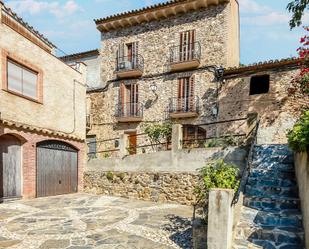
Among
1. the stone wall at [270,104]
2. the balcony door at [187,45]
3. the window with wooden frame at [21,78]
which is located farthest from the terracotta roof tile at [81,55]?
the stone wall at [270,104]

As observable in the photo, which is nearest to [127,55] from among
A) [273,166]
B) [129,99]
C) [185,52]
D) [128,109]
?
[129,99]

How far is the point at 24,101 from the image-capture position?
11211mm

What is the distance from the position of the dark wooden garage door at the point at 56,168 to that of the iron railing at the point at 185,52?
335 inches

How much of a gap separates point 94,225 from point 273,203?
472 cm

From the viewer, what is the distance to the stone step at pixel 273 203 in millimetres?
6166

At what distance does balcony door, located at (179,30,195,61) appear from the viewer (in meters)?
16.5

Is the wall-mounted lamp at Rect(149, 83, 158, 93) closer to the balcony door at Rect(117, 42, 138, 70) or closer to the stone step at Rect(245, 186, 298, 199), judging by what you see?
the balcony door at Rect(117, 42, 138, 70)

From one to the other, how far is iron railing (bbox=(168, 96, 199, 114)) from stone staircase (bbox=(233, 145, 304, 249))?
24.7 feet

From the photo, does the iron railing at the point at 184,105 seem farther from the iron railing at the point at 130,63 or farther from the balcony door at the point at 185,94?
the iron railing at the point at 130,63

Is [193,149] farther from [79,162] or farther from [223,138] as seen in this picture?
[79,162]

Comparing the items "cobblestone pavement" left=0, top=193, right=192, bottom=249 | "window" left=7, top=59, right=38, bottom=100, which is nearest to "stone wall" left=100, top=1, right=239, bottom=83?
"window" left=7, top=59, right=38, bottom=100

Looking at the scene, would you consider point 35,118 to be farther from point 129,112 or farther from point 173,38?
point 173,38

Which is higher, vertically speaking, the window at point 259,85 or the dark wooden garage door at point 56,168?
the window at point 259,85

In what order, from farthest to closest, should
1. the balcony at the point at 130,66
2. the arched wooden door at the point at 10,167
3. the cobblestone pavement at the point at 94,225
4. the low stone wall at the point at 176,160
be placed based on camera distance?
the balcony at the point at 130,66
the arched wooden door at the point at 10,167
the low stone wall at the point at 176,160
the cobblestone pavement at the point at 94,225
